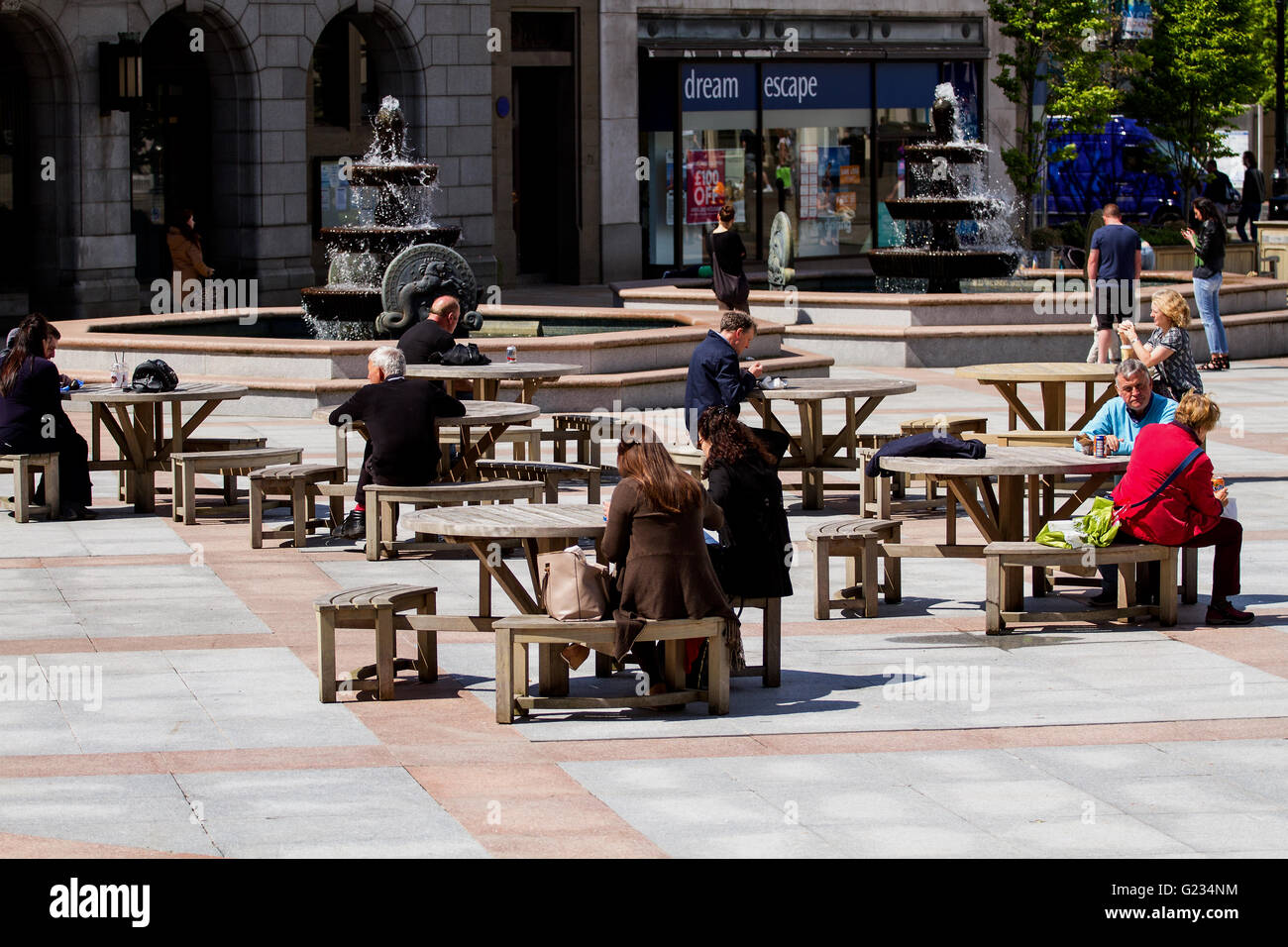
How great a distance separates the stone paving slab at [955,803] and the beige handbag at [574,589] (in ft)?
2.82

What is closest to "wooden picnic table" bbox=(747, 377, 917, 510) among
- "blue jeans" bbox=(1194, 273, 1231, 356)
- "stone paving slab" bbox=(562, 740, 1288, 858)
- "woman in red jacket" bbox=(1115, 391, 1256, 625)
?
"woman in red jacket" bbox=(1115, 391, 1256, 625)

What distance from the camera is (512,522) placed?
Answer: 381 inches

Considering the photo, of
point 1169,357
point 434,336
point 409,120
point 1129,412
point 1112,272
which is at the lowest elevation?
point 1129,412

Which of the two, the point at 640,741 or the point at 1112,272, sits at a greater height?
the point at 1112,272

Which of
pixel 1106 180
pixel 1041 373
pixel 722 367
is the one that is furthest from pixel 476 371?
pixel 1106 180

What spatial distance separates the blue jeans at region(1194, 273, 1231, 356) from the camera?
24.7 metres

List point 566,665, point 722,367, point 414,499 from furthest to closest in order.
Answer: point 722,367, point 414,499, point 566,665

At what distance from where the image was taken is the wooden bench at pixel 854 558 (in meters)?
11.5

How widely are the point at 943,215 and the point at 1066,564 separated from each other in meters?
16.5

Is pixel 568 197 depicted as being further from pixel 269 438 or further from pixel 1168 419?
pixel 1168 419

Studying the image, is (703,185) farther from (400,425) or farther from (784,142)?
(400,425)

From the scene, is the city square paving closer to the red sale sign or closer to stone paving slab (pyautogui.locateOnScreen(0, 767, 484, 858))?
stone paving slab (pyautogui.locateOnScreen(0, 767, 484, 858))

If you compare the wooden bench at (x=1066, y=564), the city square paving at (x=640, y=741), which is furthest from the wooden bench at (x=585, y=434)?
the wooden bench at (x=1066, y=564)

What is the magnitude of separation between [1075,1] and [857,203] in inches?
250
